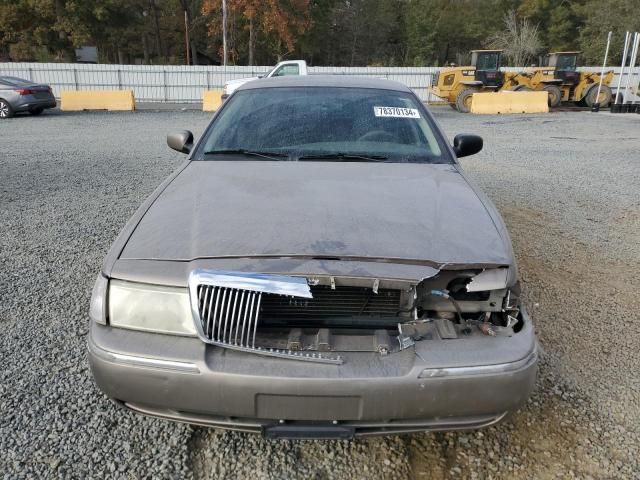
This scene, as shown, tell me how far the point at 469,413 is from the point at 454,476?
1.31 feet

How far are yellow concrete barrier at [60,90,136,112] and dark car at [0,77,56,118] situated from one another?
8.29 ft

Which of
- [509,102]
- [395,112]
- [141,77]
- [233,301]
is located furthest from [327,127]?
[141,77]

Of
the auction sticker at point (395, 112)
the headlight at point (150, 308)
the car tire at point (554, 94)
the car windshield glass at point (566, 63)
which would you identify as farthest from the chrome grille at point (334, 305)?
the car windshield glass at point (566, 63)

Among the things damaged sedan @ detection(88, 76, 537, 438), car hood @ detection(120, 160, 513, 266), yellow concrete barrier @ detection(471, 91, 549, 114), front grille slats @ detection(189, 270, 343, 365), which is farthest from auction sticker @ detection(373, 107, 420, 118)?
yellow concrete barrier @ detection(471, 91, 549, 114)

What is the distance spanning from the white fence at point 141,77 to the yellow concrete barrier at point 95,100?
4.96 m

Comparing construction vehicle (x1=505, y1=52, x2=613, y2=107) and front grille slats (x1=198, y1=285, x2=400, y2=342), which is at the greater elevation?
construction vehicle (x1=505, y1=52, x2=613, y2=107)

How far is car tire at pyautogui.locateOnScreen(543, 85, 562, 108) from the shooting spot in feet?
67.4

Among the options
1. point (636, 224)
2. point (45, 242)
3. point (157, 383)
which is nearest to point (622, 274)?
point (636, 224)

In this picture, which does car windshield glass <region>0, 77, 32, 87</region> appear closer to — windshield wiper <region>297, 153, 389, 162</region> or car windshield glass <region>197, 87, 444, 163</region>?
car windshield glass <region>197, 87, 444, 163</region>

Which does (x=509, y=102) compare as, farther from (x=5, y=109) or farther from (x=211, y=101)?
(x=5, y=109)

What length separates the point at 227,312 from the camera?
5.88ft

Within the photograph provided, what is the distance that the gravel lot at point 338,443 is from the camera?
2062 mm

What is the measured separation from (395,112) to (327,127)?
49 cm

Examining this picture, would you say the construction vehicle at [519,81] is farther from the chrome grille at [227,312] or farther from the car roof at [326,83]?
the chrome grille at [227,312]
